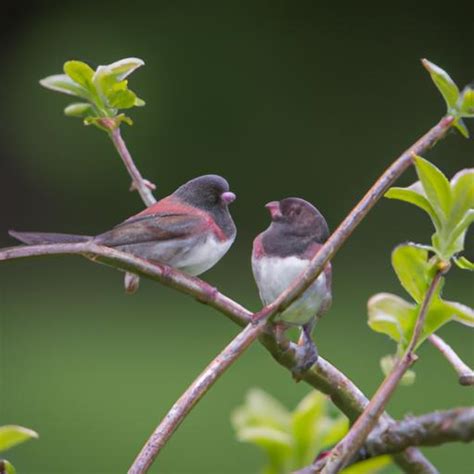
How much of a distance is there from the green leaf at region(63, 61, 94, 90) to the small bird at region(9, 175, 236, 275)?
0.30 meters

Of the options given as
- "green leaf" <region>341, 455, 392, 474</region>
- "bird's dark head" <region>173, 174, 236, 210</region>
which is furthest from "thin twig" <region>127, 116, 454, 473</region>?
"bird's dark head" <region>173, 174, 236, 210</region>

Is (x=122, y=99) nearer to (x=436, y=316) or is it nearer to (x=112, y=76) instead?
(x=112, y=76)

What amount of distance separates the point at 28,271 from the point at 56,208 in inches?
16.8

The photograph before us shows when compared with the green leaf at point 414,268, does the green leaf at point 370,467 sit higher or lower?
lower

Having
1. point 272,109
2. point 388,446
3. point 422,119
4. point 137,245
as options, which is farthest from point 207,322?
point 388,446

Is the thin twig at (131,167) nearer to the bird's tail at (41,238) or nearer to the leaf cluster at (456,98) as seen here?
the bird's tail at (41,238)

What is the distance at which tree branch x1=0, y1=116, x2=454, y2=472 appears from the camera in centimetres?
45

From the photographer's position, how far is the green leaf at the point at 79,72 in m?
0.59

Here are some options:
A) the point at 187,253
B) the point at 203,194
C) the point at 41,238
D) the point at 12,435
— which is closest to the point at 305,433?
the point at 12,435

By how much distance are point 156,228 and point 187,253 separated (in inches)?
1.7

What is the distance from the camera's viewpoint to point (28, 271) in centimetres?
390

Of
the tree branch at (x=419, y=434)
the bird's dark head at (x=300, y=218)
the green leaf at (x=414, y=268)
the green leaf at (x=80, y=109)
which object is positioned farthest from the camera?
the bird's dark head at (x=300, y=218)

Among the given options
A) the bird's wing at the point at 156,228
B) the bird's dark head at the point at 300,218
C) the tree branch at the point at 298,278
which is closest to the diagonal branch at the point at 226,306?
the tree branch at the point at 298,278

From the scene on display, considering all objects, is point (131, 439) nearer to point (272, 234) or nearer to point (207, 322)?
point (207, 322)
